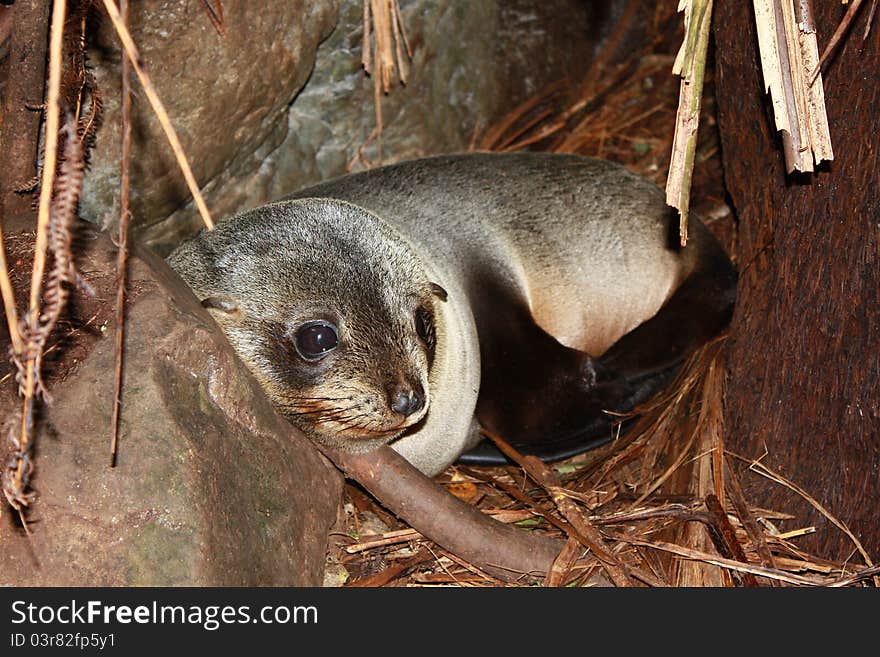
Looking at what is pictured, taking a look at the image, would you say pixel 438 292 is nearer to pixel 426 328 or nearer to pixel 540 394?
pixel 426 328

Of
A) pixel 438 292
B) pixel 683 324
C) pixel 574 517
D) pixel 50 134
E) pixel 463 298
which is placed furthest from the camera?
pixel 683 324

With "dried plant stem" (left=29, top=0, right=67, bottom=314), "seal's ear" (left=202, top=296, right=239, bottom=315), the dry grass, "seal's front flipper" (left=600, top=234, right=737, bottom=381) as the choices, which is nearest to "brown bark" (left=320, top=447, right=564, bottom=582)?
the dry grass

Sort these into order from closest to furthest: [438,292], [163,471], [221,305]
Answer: [163,471] < [221,305] < [438,292]

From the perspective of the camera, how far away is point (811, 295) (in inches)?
121

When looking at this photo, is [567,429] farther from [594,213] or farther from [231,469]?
[231,469]

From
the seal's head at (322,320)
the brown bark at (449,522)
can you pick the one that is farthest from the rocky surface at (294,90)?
the brown bark at (449,522)

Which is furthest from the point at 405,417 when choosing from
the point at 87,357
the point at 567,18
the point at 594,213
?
the point at 567,18

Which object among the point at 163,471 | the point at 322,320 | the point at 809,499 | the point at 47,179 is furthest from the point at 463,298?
the point at 47,179

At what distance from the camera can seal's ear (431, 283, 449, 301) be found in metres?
3.39

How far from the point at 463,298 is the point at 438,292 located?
46 cm

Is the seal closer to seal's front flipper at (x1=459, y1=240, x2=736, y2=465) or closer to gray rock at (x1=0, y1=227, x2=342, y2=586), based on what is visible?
seal's front flipper at (x1=459, y1=240, x2=736, y2=465)

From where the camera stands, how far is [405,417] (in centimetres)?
294

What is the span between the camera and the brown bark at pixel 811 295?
2.81 metres

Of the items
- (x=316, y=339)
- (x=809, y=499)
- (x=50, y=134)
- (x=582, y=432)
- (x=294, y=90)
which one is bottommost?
(x=582, y=432)
